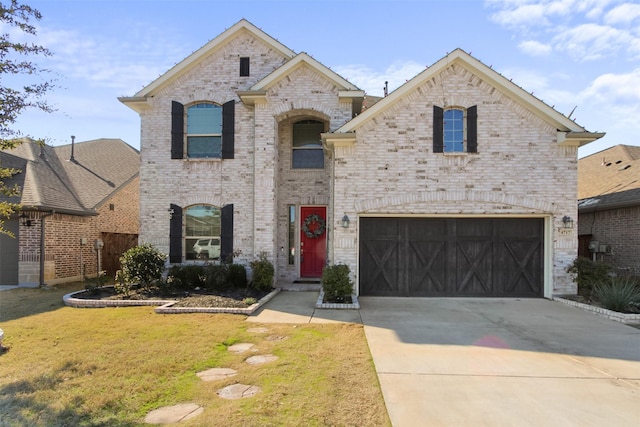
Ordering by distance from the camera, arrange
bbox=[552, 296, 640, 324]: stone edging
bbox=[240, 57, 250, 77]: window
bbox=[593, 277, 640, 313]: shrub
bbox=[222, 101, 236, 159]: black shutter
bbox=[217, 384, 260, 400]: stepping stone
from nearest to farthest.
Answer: bbox=[217, 384, 260, 400]: stepping stone → bbox=[552, 296, 640, 324]: stone edging → bbox=[593, 277, 640, 313]: shrub → bbox=[222, 101, 236, 159]: black shutter → bbox=[240, 57, 250, 77]: window

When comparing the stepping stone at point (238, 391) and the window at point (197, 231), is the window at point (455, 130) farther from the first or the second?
the stepping stone at point (238, 391)

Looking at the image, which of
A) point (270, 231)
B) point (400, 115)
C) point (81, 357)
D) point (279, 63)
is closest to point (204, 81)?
point (279, 63)

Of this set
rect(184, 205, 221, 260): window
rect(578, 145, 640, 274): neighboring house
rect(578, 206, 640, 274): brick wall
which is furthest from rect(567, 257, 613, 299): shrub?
rect(184, 205, 221, 260): window

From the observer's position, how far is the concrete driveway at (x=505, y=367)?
3.75 meters

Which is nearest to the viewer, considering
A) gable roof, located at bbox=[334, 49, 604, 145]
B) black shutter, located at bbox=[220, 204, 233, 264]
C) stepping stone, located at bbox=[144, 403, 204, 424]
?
stepping stone, located at bbox=[144, 403, 204, 424]

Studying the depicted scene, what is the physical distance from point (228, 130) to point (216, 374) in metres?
8.56

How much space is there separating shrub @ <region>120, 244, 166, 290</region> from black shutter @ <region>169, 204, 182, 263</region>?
140 centimetres

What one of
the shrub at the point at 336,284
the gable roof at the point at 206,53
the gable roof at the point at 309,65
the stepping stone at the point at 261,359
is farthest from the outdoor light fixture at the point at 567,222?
the gable roof at the point at 206,53

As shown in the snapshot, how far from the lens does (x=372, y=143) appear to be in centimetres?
1008

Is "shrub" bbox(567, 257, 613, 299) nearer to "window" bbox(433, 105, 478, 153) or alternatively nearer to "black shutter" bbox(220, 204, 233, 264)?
"window" bbox(433, 105, 478, 153)

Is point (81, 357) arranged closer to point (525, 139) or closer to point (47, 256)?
point (47, 256)

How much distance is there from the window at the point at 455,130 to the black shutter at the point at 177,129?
7.67 meters

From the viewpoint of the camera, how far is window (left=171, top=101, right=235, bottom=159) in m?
11.7

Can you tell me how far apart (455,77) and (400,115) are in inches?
72.0
